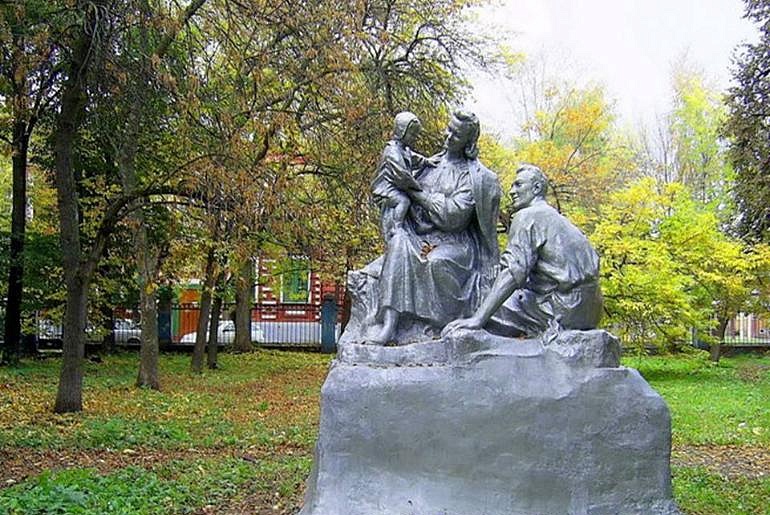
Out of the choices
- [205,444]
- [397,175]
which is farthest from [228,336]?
[397,175]

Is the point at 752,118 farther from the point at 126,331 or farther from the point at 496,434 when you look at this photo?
the point at 126,331

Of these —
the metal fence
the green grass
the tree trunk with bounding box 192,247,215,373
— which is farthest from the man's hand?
the metal fence

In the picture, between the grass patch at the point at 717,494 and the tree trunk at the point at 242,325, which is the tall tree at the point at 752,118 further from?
the tree trunk at the point at 242,325

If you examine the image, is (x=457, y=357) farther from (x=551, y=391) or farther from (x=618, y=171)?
(x=618, y=171)

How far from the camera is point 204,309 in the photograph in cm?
1492

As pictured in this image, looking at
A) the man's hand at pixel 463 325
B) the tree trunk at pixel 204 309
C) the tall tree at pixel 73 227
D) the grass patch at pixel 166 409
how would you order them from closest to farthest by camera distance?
the man's hand at pixel 463 325 → the grass patch at pixel 166 409 → the tall tree at pixel 73 227 → the tree trunk at pixel 204 309

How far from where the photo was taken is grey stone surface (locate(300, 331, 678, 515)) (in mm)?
4723

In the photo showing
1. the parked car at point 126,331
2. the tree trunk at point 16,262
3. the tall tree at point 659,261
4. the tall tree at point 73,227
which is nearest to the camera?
the tall tree at point 73,227

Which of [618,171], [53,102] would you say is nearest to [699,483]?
[53,102]

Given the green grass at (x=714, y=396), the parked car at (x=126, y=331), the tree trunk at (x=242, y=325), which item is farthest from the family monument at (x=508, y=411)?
the parked car at (x=126, y=331)

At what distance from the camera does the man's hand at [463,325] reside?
4.89 m

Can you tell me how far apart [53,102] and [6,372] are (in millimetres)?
5626

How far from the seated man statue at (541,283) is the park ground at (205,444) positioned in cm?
198

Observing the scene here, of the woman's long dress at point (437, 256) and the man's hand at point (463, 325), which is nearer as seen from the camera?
the man's hand at point (463, 325)
